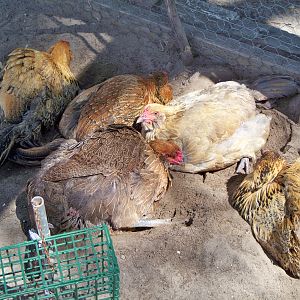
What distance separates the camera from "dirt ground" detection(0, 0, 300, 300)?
351 cm

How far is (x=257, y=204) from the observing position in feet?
12.3

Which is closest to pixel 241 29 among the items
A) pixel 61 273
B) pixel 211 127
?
pixel 211 127

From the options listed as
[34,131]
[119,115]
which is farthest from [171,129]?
[34,131]

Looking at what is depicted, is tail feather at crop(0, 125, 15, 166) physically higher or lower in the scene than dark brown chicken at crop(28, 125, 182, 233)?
lower

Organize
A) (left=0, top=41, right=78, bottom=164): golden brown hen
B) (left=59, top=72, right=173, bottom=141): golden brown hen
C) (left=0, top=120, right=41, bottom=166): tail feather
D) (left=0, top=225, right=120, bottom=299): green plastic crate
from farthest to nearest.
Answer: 1. (left=0, top=41, right=78, bottom=164): golden brown hen
2. (left=0, top=120, right=41, bottom=166): tail feather
3. (left=59, top=72, right=173, bottom=141): golden brown hen
4. (left=0, top=225, right=120, bottom=299): green plastic crate

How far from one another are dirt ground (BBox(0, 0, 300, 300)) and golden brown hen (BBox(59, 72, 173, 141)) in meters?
0.30

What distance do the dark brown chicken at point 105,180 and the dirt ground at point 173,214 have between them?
0.18 metres

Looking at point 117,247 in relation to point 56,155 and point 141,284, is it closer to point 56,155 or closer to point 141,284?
point 141,284

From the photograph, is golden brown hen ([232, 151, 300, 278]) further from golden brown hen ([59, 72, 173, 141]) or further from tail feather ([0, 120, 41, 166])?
tail feather ([0, 120, 41, 166])

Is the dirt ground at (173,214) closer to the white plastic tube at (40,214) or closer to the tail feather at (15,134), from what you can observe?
the tail feather at (15,134)

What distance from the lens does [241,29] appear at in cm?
521

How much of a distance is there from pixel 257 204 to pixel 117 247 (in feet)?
3.23

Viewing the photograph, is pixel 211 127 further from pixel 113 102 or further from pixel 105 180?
pixel 105 180

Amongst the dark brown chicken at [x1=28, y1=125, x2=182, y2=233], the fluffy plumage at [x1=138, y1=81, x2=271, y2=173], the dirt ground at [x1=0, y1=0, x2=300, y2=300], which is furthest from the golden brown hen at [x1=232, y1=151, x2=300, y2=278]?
the dark brown chicken at [x1=28, y1=125, x2=182, y2=233]
